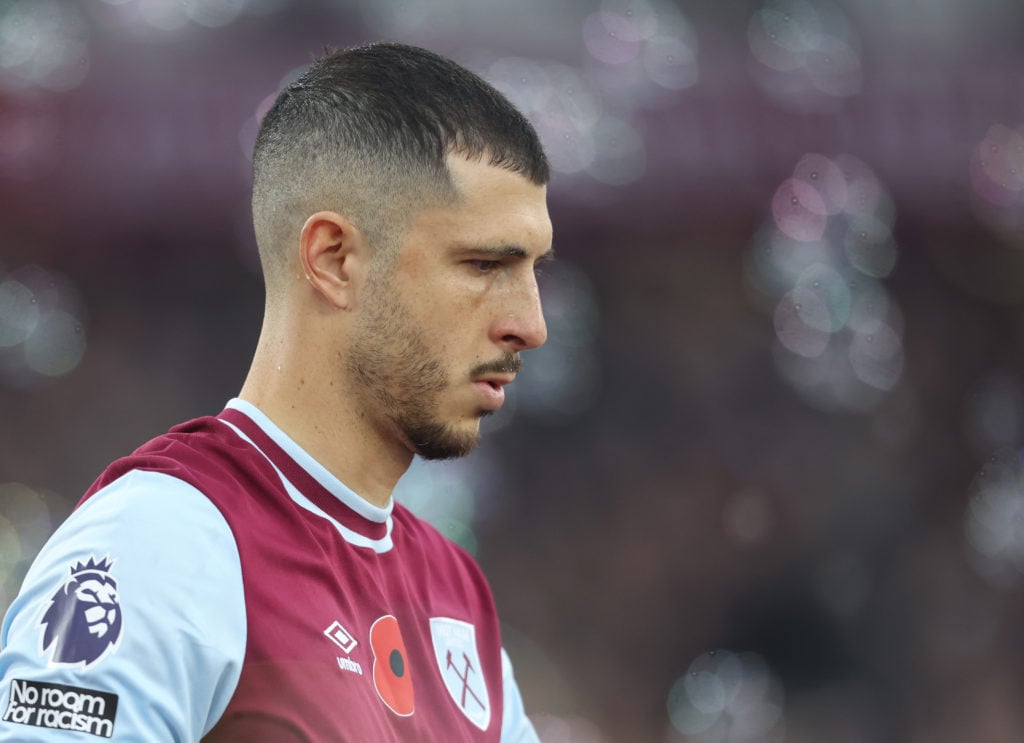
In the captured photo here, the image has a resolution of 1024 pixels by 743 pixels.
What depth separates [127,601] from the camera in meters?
1.36

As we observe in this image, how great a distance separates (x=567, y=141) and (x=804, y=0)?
215cm

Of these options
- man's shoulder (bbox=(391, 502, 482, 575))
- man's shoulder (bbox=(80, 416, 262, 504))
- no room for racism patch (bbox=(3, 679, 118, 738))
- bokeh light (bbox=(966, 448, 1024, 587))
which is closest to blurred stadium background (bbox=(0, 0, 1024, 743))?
bokeh light (bbox=(966, 448, 1024, 587))

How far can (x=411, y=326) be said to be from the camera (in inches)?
68.6

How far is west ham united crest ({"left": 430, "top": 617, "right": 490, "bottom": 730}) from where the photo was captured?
75.5 inches

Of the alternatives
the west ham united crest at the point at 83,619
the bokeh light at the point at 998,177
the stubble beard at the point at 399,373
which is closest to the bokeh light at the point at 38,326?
the bokeh light at the point at 998,177

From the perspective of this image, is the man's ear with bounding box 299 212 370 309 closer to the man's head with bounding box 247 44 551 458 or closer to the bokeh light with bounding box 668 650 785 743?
the man's head with bounding box 247 44 551 458

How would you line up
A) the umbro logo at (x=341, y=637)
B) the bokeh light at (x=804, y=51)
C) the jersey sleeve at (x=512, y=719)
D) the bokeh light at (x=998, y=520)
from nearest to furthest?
the umbro logo at (x=341, y=637)
the jersey sleeve at (x=512, y=719)
the bokeh light at (x=804, y=51)
the bokeh light at (x=998, y=520)

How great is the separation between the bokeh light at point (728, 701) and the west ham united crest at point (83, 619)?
6720 mm

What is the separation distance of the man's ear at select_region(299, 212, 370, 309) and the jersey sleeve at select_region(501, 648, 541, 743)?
742 mm

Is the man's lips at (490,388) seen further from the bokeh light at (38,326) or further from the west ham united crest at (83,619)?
the bokeh light at (38,326)

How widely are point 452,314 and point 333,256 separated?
20 centimetres

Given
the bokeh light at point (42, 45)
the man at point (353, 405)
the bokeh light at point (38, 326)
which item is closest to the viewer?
the man at point (353, 405)

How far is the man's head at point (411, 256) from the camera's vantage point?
5.72 feet

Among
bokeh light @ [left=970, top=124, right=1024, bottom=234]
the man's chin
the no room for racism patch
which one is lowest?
the no room for racism patch
